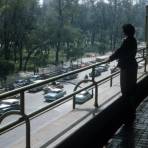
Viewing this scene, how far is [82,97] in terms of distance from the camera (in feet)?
17.0

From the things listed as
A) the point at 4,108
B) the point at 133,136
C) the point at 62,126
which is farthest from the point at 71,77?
the point at 4,108

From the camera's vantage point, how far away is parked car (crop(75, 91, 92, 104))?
4938 millimetres

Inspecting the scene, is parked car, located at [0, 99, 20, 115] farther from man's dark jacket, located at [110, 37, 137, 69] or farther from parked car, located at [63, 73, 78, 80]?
man's dark jacket, located at [110, 37, 137, 69]

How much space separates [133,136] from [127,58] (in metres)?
0.90

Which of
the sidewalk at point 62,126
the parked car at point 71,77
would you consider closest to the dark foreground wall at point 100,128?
the sidewalk at point 62,126

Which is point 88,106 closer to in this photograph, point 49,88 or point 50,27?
point 49,88

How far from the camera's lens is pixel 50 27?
4750 centimetres

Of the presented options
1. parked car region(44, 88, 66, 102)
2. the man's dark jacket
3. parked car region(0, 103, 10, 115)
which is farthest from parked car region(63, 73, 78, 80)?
parked car region(0, 103, 10, 115)

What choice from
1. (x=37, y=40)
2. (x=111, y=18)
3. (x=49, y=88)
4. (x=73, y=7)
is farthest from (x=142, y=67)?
(x=111, y=18)

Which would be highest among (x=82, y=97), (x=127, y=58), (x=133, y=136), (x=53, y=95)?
(x=127, y=58)

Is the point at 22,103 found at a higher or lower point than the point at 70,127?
higher

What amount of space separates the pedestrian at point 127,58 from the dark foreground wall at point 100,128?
21 centimetres

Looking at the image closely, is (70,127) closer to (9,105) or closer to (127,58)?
(127,58)

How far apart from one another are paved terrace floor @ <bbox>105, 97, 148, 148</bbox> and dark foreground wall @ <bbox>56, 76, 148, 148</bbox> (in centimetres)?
15
